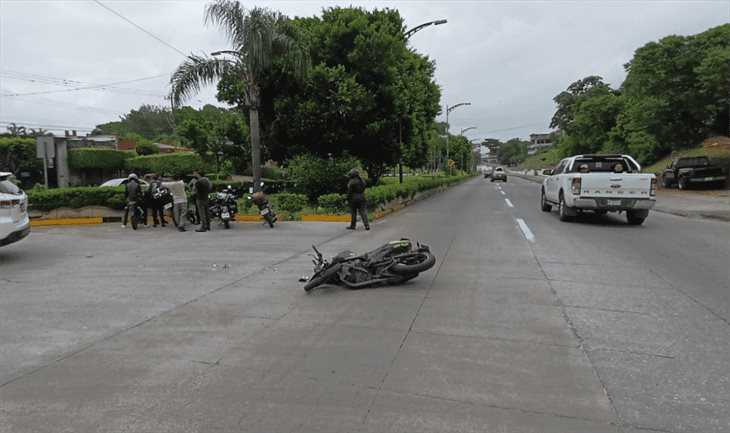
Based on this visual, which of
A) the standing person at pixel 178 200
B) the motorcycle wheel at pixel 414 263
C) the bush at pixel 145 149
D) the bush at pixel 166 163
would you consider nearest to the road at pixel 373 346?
the motorcycle wheel at pixel 414 263

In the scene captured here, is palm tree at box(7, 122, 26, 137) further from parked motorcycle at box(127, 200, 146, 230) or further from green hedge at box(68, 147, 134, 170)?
parked motorcycle at box(127, 200, 146, 230)

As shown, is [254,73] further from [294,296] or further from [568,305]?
[568,305]

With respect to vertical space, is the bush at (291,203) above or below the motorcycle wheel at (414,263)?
above

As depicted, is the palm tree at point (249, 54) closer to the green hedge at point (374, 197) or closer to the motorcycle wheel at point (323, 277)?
the green hedge at point (374, 197)

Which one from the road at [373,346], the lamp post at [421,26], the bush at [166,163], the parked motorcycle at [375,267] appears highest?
the lamp post at [421,26]

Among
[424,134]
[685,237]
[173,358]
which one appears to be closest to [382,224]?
[685,237]

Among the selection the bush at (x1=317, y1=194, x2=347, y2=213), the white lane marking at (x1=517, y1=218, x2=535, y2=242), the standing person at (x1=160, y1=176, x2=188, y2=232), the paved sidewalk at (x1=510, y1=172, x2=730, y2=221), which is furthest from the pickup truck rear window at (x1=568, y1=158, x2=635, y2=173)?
the standing person at (x1=160, y1=176, x2=188, y2=232)

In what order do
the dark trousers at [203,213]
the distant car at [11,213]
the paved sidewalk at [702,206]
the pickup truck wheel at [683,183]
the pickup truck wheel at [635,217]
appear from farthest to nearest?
the pickup truck wheel at [683,183] → the paved sidewalk at [702,206] → the dark trousers at [203,213] → the pickup truck wheel at [635,217] → the distant car at [11,213]

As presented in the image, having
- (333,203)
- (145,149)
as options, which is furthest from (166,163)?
(333,203)

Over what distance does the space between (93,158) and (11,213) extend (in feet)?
125

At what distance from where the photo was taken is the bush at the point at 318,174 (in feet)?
64.4

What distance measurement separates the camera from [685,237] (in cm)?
1084

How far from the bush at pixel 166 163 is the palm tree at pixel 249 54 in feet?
97.1

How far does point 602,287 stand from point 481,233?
5.35 metres
